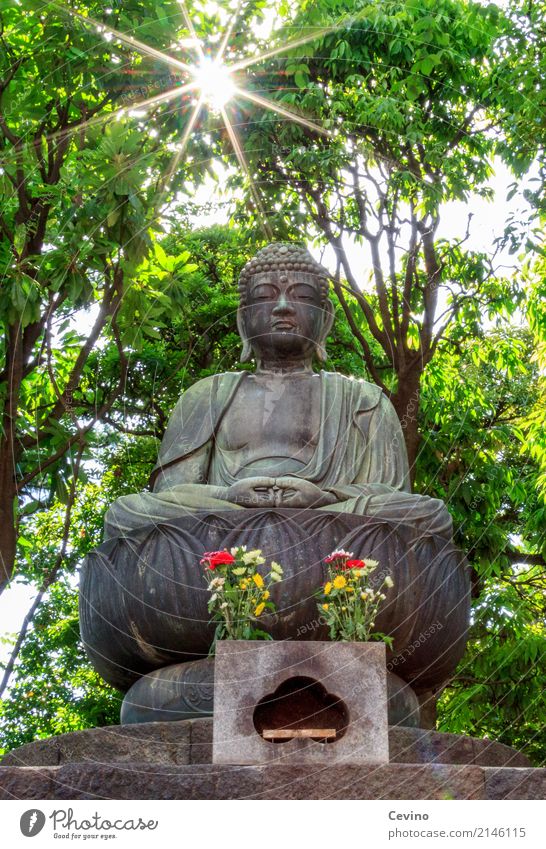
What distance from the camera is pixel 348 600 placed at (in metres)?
6.66

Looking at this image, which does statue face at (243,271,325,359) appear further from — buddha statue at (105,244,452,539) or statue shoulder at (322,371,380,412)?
statue shoulder at (322,371,380,412)

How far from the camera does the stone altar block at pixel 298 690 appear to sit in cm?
586

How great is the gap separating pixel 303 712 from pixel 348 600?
2.02 ft

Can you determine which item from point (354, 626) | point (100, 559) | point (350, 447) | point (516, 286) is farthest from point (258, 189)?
point (354, 626)

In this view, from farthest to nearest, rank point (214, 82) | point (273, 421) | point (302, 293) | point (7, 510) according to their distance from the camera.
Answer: point (214, 82), point (302, 293), point (273, 421), point (7, 510)

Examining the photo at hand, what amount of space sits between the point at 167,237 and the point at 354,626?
848cm

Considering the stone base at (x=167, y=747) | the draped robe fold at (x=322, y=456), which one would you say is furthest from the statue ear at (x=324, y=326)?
the stone base at (x=167, y=747)

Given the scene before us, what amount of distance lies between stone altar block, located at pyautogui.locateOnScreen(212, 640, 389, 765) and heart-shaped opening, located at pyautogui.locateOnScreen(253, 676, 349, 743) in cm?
1

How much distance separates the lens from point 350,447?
9.24 m

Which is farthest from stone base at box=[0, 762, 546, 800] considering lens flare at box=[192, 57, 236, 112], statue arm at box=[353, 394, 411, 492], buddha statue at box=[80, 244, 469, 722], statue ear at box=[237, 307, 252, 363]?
lens flare at box=[192, 57, 236, 112]

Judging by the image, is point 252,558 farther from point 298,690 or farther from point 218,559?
point 298,690

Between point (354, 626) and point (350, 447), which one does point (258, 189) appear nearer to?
point (350, 447)

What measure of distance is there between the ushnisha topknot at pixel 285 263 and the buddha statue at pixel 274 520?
0.01 meters
